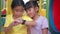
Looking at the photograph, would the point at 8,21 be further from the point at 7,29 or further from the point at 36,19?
the point at 36,19

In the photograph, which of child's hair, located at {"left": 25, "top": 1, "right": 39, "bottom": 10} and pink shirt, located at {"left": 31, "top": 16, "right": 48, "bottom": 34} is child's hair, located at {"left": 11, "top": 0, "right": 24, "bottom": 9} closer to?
child's hair, located at {"left": 25, "top": 1, "right": 39, "bottom": 10}

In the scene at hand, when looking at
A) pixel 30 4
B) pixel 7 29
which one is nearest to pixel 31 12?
pixel 30 4

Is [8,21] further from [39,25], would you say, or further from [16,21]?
[39,25]

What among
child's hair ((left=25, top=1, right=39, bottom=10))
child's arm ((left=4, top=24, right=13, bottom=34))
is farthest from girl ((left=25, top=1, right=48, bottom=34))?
child's arm ((left=4, top=24, right=13, bottom=34))

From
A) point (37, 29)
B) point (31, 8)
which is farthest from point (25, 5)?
point (37, 29)

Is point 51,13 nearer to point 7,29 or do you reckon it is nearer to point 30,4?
point 30,4

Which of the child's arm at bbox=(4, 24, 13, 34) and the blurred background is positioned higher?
the blurred background

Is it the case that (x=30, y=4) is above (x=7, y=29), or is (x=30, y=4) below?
above

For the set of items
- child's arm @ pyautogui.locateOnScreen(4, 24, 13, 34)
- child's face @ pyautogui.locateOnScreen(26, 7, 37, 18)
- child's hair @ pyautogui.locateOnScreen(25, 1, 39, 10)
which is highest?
child's hair @ pyautogui.locateOnScreen(25, 1, 39, 10)

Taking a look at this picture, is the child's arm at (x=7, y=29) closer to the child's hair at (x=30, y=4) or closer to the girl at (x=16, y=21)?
the girl at (x=16, y=21)

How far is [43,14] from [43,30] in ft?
0.45

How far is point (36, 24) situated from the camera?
2.72 ft

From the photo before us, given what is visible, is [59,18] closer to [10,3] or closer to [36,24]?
[36,24]

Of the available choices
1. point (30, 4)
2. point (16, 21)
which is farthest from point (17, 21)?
point (30, 4)
